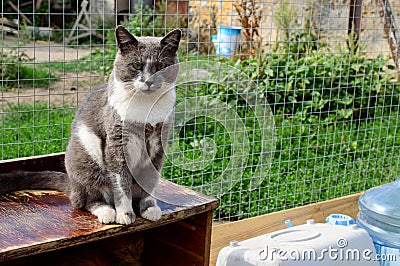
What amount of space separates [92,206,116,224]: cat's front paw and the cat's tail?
245 millimetres

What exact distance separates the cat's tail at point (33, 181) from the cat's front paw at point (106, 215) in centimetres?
24

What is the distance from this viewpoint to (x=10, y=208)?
1.58m

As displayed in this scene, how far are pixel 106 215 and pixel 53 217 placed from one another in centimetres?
15

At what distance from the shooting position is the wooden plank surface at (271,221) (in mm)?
2213

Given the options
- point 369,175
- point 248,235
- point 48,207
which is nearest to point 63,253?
point 48,207

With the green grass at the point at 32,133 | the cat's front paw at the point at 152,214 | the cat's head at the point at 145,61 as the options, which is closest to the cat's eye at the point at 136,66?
the cat's head at the point at 145,61

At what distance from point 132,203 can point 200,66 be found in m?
0.44

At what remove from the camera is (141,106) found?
1.53m

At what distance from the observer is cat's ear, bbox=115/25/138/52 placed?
149 centimetres

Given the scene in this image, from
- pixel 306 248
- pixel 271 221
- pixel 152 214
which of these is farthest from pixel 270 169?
pixel 152 214

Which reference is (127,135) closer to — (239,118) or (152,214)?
(152,214)

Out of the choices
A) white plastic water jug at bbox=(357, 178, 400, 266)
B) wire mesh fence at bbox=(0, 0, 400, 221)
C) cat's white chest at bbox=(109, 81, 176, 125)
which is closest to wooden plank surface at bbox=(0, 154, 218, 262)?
wire mesh fence at bbox=(0, 0, 400, 221)

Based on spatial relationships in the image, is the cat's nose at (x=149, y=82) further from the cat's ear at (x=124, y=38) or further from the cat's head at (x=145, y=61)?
the cat's ear at (x=124, y=38)

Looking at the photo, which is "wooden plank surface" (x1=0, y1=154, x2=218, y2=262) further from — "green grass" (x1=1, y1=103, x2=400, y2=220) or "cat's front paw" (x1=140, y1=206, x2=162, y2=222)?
"green grass" (x1=1, y1=103, x2=400, y2=220)
